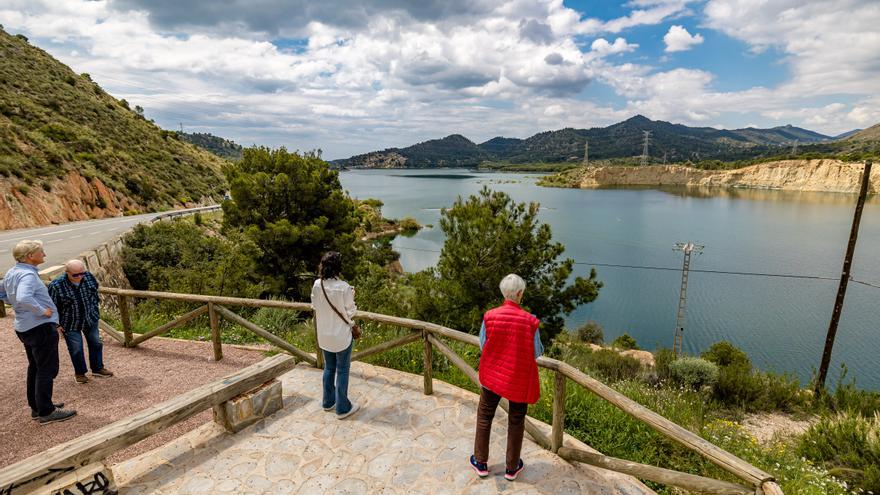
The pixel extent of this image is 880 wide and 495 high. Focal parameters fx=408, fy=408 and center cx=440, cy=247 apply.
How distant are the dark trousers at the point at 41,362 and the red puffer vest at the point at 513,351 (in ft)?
14.8

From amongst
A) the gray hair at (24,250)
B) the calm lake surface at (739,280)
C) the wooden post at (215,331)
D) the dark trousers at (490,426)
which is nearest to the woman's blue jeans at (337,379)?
the dark trousers at (490,426)

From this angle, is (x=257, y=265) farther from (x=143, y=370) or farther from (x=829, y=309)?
Result: (x=829, y=309)

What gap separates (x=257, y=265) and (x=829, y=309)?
3501 cm

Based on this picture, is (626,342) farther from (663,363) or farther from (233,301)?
(233,301)

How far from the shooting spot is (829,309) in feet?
89.0

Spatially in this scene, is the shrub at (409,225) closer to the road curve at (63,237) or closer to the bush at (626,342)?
the bush at (626,342)

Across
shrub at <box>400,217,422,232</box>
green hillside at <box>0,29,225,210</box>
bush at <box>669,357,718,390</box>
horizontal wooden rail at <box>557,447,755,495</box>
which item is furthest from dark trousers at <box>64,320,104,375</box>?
shrub at <box>400,217,422,232</box>

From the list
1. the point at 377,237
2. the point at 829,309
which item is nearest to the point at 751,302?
the point at 829,309

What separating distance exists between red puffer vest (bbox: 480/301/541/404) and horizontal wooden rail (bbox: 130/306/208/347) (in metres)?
4.62

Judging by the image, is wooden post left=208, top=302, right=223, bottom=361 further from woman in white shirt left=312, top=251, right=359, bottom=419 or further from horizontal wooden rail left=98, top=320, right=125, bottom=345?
woman in white shirt left=312, top=251, right=359, bottom=419

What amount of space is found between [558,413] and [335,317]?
7.61 feet

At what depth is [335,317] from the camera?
13.6 feet

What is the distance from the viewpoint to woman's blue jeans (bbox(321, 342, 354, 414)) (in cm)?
430

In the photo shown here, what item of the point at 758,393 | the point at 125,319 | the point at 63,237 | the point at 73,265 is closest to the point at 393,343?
the point at 73,265
